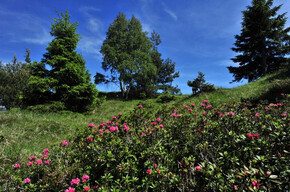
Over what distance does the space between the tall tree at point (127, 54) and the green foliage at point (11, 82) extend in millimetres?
11599

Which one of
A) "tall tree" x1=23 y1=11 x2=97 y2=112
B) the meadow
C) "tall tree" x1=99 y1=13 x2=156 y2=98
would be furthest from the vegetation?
the meadow

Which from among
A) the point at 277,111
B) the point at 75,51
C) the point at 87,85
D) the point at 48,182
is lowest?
the point at 48,182

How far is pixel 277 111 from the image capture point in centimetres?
350

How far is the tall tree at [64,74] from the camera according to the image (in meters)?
10.6

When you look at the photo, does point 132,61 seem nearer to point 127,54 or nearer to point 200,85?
point 127,54

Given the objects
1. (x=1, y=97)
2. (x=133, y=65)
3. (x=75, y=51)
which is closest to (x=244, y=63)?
(x=133, y=65)

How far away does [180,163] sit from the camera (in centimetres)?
184

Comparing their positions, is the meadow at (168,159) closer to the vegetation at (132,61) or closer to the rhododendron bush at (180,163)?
the rhododendron bush at (180,163)

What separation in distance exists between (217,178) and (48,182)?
2.48 m

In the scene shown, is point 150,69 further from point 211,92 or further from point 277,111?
point 277,111

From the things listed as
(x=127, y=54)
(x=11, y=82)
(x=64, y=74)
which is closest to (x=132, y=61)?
(x=127, y=54)

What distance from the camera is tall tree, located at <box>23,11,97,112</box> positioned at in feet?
34.9

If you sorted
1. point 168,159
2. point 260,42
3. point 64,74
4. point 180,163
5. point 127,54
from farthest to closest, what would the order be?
point 127,54, point 260,42, point 64,74, point 168,159, point 180,163

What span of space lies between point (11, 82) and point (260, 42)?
127ft
